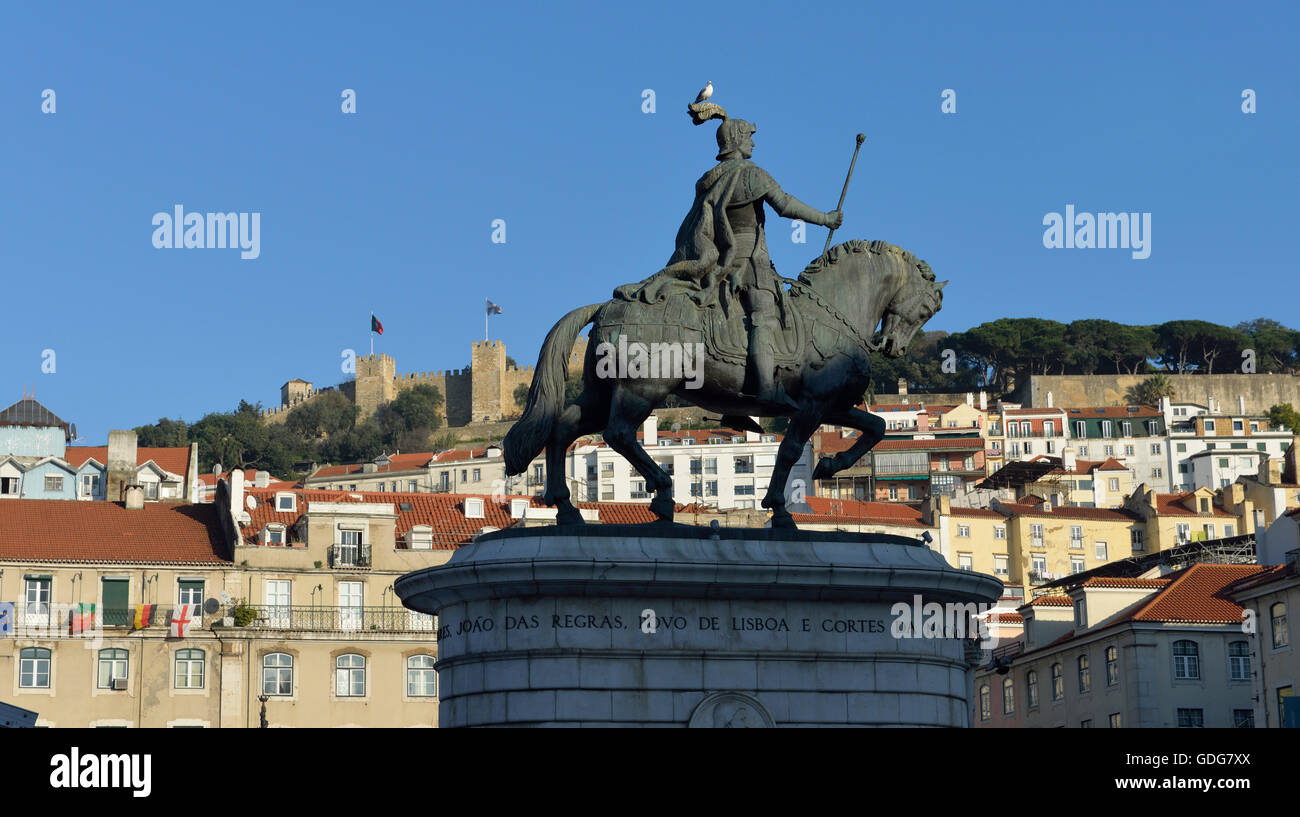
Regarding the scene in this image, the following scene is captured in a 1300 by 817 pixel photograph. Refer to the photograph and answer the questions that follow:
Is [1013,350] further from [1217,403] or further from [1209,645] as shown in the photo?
[1209,645]

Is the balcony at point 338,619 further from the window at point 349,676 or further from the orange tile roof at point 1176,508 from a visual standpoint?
the orange tile roof at point 1176,508

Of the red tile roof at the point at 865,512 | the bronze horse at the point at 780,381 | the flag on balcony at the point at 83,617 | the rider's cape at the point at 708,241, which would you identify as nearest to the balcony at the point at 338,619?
the flag on balcony at the point at 83,617

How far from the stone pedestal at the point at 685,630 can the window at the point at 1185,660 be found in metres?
33.9

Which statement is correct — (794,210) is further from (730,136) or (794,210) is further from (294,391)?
(294,391)

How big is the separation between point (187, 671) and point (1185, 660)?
2682 cm

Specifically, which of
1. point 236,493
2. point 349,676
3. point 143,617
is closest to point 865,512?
point 236,493

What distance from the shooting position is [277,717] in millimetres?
51969

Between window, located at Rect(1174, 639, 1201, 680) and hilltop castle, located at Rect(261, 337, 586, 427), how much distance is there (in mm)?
128228

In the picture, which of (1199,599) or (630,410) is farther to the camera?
(1199,599)

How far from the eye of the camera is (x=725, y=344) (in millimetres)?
20047

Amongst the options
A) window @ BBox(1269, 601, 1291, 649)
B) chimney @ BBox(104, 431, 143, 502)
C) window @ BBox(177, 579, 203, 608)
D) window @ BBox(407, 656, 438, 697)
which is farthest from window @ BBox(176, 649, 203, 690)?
window @ BBox(1269, 601, 1291, 649)

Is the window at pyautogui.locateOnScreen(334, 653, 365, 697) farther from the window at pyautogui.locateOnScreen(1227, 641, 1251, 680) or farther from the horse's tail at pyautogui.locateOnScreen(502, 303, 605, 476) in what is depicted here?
the horse's tail at pyautogui.locateOnScreen(502, 303, 605, 476)
